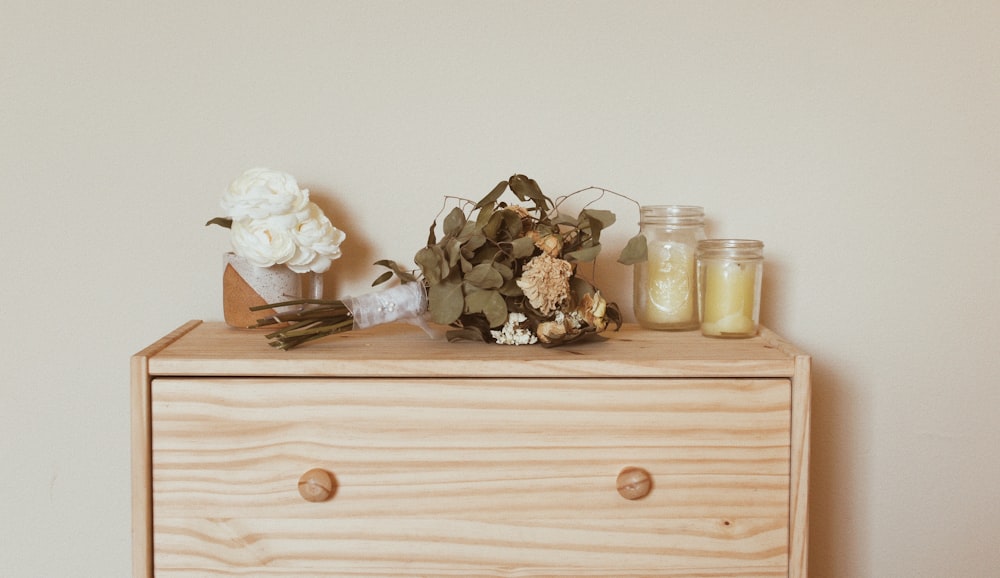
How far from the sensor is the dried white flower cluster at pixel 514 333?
1130mm

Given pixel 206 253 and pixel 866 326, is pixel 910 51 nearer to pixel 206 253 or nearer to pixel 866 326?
pixel 866 326

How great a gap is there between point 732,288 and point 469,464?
1.44 ft

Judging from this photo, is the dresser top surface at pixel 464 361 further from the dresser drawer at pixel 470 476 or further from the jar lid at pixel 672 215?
the jar lid at pixel 672 215

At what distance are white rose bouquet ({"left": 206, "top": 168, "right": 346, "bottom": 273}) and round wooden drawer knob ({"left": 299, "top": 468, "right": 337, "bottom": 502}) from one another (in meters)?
0.32

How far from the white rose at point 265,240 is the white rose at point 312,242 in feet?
0.05

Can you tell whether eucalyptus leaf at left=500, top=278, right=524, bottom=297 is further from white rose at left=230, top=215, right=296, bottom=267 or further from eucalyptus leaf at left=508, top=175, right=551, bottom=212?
white rose at left=230, top=215, right=296, bottom=267

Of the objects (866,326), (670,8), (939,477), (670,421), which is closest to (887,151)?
(866,326)

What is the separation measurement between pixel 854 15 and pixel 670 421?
0.79 m

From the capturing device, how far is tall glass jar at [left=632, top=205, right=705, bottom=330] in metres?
1.28

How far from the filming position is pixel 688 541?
1.07 metres

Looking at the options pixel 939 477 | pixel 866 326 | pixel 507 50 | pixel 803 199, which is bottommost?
pixel 939 477

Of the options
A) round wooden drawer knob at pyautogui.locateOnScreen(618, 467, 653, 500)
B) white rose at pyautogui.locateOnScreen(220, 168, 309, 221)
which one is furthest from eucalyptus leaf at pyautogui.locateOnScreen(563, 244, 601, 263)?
white rose at pyautogui.locateOnScreen(220, 168, 309, 221)

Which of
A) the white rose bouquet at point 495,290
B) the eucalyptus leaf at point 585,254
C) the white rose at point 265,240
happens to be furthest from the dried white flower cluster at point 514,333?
the white rose at point 265,240

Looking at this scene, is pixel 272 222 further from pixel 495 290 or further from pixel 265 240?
pixel 495 290
